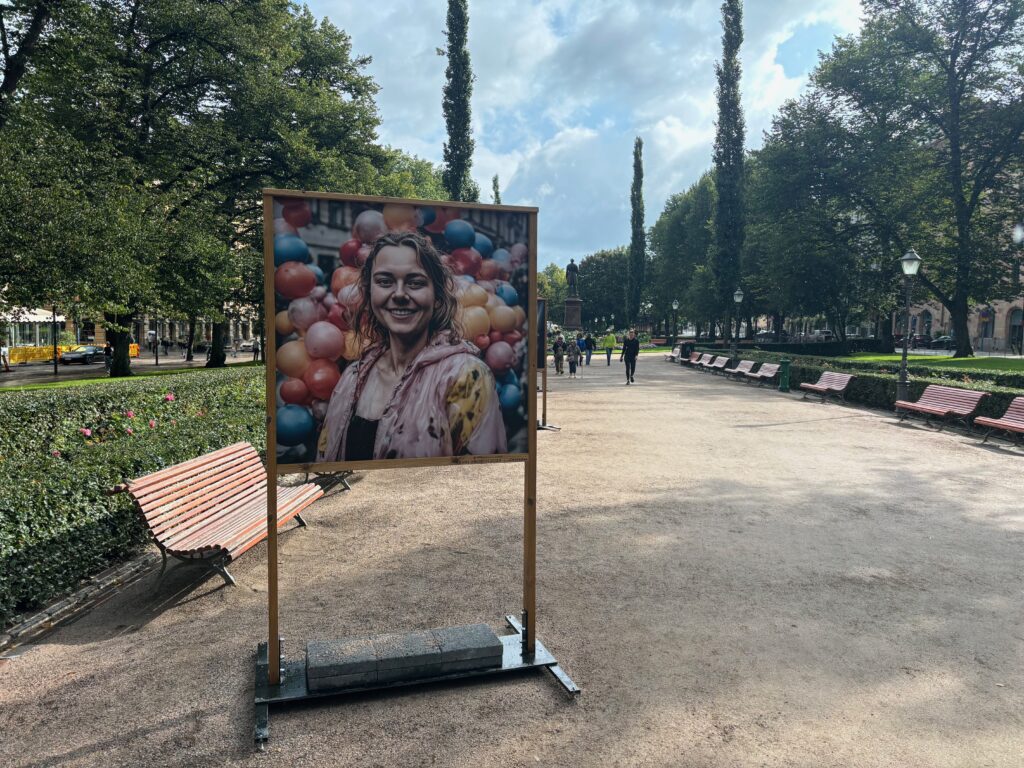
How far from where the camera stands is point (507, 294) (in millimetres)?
4141

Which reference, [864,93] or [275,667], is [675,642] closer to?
[275,667]

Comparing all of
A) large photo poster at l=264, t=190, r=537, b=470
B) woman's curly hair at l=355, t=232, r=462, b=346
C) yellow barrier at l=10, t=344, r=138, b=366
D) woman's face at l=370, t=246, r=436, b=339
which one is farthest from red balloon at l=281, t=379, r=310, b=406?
yellow barrier at l=10, t=344, r=138, b=366

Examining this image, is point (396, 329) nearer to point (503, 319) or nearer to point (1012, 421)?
point (503, 319)

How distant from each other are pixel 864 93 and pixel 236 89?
97.7 ft

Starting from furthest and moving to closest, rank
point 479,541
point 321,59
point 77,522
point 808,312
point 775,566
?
point 808,312, point 321,59, point 479,541, point 775,566, point 77,522

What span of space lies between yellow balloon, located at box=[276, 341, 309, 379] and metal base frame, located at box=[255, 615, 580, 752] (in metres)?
1.81

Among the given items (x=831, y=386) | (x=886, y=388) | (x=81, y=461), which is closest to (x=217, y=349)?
(x=831, y=386)

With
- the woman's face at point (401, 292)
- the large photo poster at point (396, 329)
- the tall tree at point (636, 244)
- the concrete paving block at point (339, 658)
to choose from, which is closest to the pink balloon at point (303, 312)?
the large photo poster at point (396, 329)

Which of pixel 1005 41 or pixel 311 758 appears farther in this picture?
pixel 1005 41

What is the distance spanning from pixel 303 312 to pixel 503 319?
46.4 inches

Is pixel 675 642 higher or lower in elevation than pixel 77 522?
lower

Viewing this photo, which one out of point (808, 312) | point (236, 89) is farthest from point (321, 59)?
point (808, 312)

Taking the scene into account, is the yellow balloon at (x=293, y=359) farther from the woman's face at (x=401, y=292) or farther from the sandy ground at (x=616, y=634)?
the sandy ground at (x=616, y=634)

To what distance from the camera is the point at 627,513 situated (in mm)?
7805
